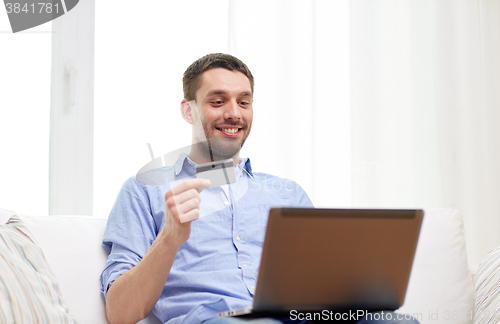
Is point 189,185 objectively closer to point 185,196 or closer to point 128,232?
point 185,196

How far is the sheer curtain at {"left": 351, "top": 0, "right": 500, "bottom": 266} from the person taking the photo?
1.88 m

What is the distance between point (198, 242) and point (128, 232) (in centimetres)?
17

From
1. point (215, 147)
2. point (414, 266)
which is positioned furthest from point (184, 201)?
point (414, 266)

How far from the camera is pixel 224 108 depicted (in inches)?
46.1

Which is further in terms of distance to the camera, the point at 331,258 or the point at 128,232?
the point at 128,232

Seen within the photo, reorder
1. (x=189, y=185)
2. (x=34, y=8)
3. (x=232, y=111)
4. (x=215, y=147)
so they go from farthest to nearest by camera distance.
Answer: (x=34, y=8)
(x=232, y=111)
(x=215, y=147)
(x=189, y=185)

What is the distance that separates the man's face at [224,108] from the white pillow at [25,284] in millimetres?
440

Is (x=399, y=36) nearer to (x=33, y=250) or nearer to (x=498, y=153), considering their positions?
(x=498, y=153)

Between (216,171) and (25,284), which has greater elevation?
(216,171)

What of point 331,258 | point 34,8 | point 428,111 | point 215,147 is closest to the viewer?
point 331,258

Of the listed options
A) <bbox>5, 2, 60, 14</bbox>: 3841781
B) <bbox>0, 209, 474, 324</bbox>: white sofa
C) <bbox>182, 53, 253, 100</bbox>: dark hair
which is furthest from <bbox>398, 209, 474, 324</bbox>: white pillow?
<bbox>5, 2, 60, 14</bbox>: 3841781

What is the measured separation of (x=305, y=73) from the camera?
6.06 feet

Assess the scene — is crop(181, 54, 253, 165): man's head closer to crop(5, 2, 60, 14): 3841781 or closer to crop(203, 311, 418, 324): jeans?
crop(203, 311, 418, 324): jeans

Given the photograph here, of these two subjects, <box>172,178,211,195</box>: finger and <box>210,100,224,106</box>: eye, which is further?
<box>210,100,224,106</box>: eye
